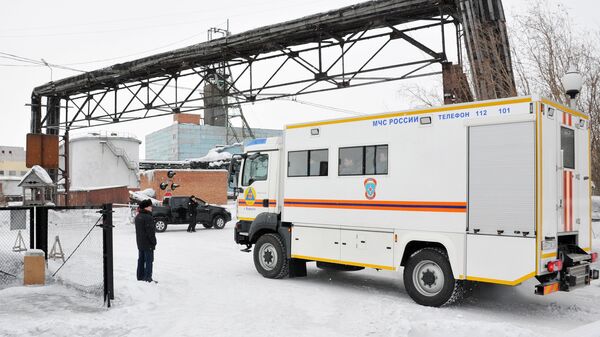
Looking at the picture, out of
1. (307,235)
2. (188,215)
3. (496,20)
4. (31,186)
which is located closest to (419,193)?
(307,235)

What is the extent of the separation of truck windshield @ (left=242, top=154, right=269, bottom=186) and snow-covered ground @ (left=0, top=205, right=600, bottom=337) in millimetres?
2250

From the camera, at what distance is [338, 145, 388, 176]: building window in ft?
32.7

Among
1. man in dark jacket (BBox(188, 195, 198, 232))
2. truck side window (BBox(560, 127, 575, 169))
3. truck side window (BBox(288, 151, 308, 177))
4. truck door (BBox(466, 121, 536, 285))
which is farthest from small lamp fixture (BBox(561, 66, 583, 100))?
man in dark jacket (BBox(188, 195, 198, 232))

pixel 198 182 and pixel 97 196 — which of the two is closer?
pixel 198 182

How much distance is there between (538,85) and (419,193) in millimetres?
8533

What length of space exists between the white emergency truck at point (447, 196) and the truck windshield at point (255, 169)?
0.84 m

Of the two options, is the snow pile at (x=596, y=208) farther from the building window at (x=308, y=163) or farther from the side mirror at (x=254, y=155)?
the side mirror at (x=254, y=155)

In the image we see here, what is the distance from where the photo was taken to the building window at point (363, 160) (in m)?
9.95

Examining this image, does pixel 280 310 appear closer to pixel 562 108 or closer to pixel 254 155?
pixel 254 155

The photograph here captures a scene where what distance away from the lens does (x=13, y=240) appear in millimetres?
12117

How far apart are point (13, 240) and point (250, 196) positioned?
5.43 meters

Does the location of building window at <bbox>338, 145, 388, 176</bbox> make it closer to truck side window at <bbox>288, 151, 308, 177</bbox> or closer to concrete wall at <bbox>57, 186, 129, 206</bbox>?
truck side window at <bbox>288, 151, 308, 177</bbox>

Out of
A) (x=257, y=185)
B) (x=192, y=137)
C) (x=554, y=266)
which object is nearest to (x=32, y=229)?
(x=257, y=185)

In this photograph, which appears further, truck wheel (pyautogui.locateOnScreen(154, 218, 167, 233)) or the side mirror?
truck wheel (pyautogui.locateOnScreen(154, 218, 167, 233))
